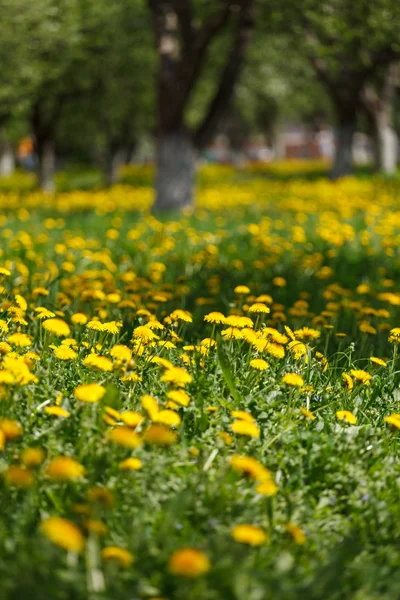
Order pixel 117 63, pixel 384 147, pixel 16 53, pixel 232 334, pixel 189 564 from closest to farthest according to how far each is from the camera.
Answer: pixel 189 564
pixel 232 334
pixel 16 53
pixel 117 63
pixel 384 147

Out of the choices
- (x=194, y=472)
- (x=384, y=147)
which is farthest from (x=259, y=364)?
(x=384, y=147)

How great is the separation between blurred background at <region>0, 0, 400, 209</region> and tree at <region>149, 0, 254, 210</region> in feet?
0.06

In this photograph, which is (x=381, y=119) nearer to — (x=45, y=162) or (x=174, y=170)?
(x=45, y=162)

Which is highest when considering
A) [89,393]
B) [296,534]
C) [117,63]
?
[117,63]

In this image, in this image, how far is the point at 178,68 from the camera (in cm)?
1089

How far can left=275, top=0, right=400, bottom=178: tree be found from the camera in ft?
33.4

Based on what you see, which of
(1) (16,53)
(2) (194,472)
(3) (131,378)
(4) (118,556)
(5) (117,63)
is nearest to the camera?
(4) (118,556)

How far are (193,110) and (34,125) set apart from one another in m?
7.36

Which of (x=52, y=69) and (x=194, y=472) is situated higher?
(x=52, y=69)

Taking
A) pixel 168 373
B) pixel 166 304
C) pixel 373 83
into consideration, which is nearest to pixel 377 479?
pixel 168 373

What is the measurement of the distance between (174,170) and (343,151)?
9.85 metres

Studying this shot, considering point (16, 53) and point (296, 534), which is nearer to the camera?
point (296, 534)

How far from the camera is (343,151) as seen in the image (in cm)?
2048

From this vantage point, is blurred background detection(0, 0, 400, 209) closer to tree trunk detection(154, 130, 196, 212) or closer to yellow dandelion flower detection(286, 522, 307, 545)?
tree trunk detection(154, 130, 196, 212)
